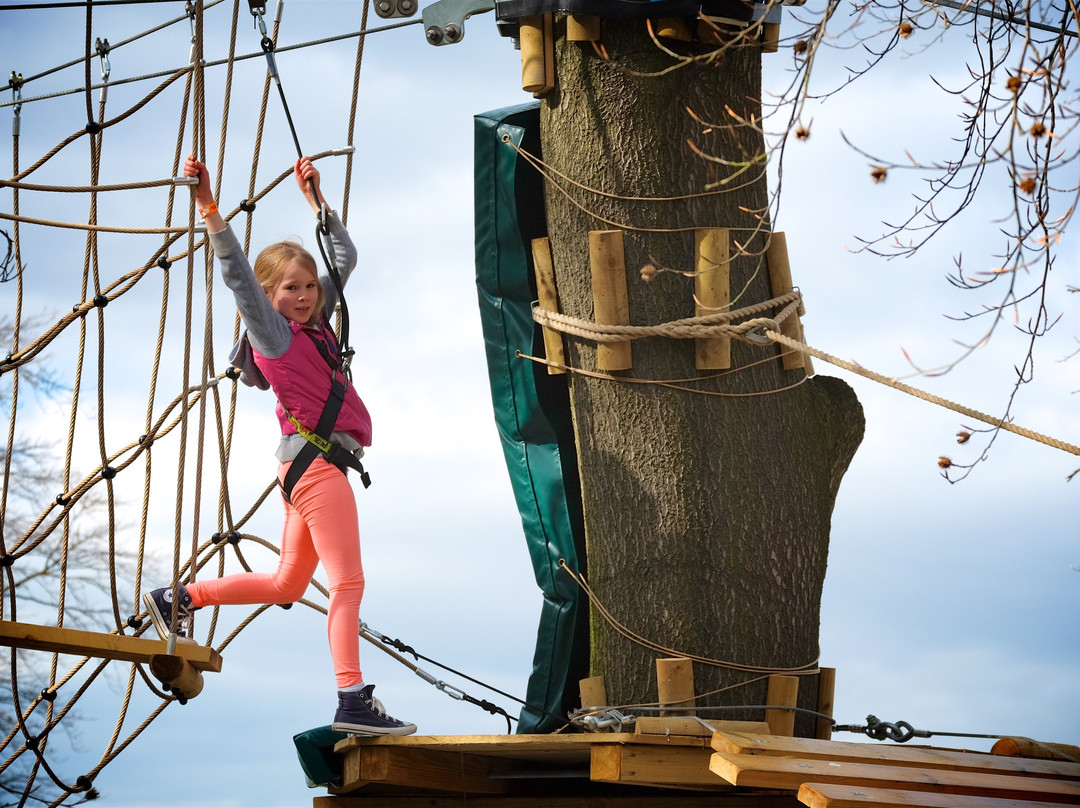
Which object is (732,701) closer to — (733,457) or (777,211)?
(733,457)

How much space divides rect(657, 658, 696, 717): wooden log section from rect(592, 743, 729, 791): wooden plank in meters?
0.27

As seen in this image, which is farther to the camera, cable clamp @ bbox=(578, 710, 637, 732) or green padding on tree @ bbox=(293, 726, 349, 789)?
green padding on tree @ bbox=(293, 726, 349, 789)

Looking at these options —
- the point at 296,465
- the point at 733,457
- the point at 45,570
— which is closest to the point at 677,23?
the point at 733,457

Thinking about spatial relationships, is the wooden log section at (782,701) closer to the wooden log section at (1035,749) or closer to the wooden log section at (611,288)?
the wooden log section at (1035,749)

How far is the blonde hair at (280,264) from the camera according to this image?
10.2ft

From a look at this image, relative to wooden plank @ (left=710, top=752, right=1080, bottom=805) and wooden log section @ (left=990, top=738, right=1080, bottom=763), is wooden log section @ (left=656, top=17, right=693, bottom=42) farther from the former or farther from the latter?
wooden log section @ (left=990, top=738, right=1080, bottom=763)

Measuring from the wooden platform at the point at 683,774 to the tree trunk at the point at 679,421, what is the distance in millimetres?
332

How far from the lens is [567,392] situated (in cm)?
336

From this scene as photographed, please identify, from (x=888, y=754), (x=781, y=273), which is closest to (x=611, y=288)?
(x=781, y=273)

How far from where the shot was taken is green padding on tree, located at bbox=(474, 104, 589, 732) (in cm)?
327

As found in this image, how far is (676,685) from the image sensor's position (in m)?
2.91

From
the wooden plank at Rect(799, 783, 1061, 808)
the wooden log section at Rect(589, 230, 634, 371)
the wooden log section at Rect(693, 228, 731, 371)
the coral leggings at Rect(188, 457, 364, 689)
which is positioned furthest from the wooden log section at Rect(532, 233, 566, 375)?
the wooden plank at Rect(799, 783, 1061, 808)

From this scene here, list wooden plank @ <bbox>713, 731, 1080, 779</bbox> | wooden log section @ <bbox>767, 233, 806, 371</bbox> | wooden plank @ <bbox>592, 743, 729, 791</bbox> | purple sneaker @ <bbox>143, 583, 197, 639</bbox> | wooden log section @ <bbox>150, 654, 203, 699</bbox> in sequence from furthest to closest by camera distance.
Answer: wooden log section @ <bbox>767, 233, 806, 371</bbox>
purple sneaker @ <bbox>143, 583, 197, 639</bbox>
wooden log section @ <bbox>150, 654, 203, 699</bbox>
wooden plank @ <bbox>592, 743, 729, 791</bbox>
wooden plank @ <bbox>713, 731, 1080, 779</bbox>

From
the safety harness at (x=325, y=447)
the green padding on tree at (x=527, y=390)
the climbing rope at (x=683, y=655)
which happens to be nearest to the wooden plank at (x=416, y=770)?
the green padding on tree at (x=527, y=390)
